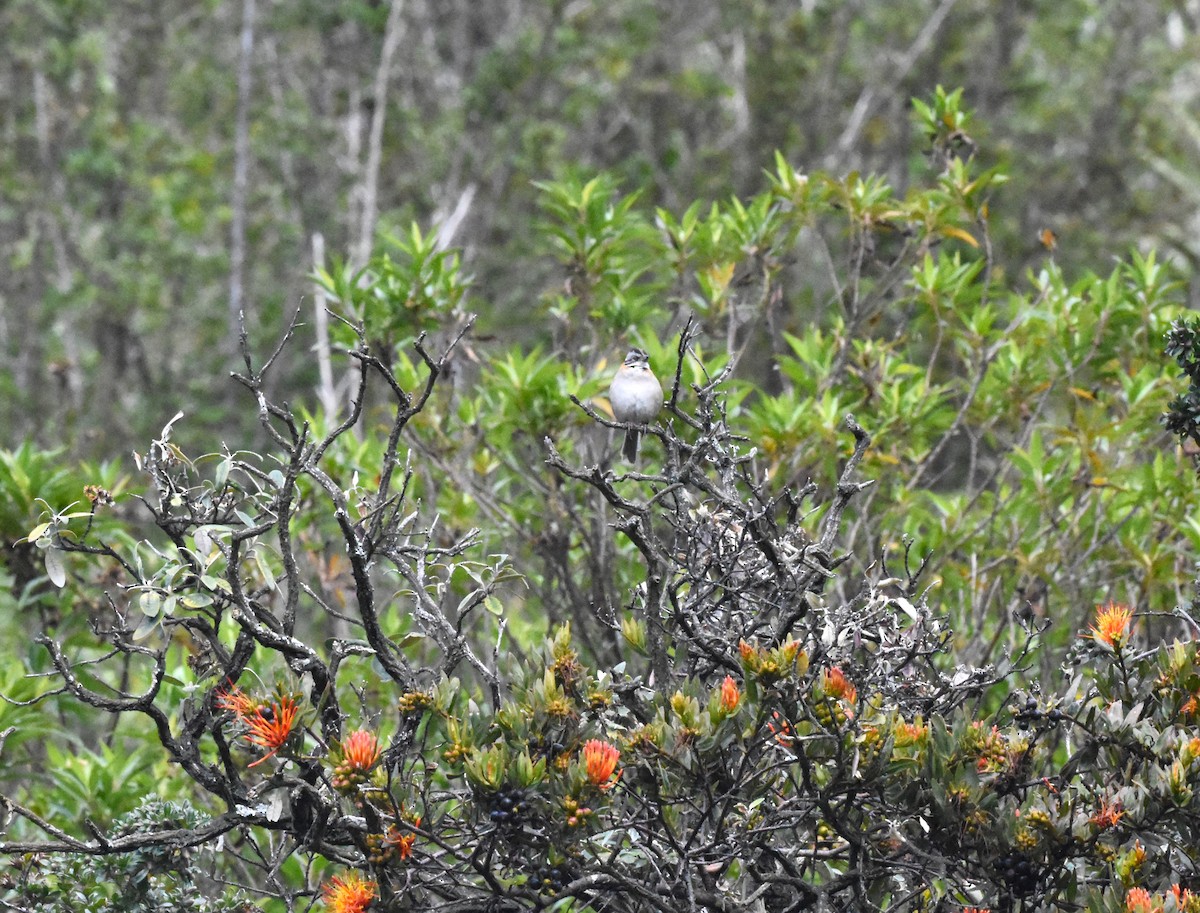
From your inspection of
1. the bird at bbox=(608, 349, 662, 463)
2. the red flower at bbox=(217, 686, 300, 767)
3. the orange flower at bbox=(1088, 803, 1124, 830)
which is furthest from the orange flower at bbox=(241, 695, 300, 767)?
the orange flower at bbox=(1088, 803, 1124, 830)

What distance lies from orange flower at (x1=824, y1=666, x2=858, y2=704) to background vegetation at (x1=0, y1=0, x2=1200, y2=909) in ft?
0.12

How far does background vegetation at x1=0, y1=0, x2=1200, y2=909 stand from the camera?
312cm

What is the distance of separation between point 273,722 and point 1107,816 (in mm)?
1907

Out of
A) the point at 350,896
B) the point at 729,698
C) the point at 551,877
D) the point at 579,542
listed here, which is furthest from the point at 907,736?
the point at 579,542

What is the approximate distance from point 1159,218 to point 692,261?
36.2 feet

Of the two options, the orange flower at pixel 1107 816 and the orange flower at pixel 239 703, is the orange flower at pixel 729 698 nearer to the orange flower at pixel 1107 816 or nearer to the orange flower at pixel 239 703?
the orange flower at pixel 1107 816

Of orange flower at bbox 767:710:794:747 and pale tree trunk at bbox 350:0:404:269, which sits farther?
pale tree trunk at bbox 350:0:404:269

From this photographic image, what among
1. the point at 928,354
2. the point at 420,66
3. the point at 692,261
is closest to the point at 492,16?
the point at 420,66

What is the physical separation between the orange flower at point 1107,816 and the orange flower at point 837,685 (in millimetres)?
607

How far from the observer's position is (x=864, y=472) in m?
5.38

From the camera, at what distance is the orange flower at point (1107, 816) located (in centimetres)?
302

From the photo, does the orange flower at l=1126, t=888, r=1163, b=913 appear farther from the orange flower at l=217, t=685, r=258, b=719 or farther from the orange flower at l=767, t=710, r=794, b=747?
the orange flower at l=217, t=685, r=258, b=719

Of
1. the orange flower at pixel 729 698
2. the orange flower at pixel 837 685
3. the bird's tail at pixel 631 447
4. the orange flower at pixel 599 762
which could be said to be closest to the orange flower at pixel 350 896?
the orange flower at pixel 599 762

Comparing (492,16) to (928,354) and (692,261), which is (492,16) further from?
(692,261)
